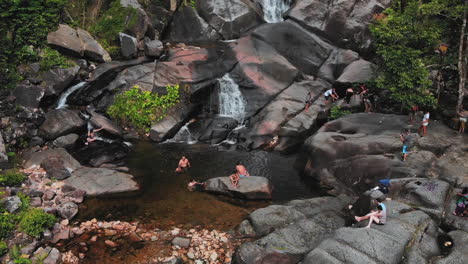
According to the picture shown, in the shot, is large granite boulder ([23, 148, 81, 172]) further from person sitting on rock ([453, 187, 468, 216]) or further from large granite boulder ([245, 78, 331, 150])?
person sitting on rock ([453, 187, 468, 216])

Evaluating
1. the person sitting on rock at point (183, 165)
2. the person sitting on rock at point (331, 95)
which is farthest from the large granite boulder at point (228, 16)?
the person sitting on rock at point (183, 165)

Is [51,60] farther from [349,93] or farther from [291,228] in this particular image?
[349,93]

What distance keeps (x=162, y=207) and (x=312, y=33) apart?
26.8 meters

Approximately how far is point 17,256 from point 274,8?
120 ft

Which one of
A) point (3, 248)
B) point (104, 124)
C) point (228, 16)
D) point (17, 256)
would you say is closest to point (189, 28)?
point (228, 16)

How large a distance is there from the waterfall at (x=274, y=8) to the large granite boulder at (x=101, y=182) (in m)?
28.6

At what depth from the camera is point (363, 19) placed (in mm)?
34531

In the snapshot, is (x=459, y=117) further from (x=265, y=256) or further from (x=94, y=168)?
(x=94, y=168)

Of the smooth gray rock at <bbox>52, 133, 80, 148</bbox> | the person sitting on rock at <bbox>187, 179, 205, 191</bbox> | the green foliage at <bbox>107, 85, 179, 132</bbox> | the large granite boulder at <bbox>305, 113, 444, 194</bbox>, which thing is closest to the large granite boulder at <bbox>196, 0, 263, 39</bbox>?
the green foliage at <bbox>107, 85, 179, 132</bbox>

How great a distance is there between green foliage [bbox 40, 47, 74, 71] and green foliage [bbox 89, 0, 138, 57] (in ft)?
15.8

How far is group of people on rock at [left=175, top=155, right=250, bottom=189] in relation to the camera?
57.2 ft

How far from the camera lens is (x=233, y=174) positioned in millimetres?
18062

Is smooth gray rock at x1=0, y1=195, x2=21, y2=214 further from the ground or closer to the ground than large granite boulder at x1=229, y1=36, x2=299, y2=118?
closer to the ground

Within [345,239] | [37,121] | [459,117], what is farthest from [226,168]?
[459,117]
